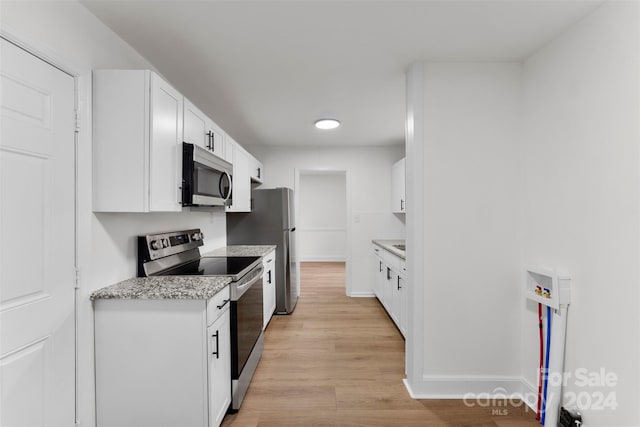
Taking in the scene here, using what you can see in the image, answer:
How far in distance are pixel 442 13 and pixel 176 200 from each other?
6.08 ft

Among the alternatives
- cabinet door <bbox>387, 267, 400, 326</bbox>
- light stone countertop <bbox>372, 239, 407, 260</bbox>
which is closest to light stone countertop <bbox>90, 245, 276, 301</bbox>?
light stone countertop <bbox>372, 239, 407, 260</bbox>

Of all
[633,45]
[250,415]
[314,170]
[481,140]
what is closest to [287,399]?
[250,415]

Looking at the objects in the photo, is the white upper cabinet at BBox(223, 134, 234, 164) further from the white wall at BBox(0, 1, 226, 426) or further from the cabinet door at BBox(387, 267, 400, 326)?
the cabinet door at BBox(387, 267, 400, 326)

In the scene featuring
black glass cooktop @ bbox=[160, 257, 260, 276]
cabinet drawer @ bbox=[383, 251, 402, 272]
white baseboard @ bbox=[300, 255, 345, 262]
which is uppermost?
black glass cooktop @ bbox=[160, 257, 260, 276]

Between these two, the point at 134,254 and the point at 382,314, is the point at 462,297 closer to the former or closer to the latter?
the point at 382,314

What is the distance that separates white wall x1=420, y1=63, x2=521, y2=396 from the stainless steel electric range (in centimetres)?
128

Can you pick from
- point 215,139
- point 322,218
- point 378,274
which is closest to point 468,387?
point 378,274

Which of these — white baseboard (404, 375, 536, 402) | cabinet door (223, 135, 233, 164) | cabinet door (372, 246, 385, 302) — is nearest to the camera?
white baseboard (404, 375, 536, 402)

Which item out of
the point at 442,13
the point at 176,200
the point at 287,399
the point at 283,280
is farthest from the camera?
the point at 283,280

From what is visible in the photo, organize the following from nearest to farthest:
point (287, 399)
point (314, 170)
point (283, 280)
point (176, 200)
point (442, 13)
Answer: point (442, 13), point (176, 200), point (287, 399), point (283, 280), point (314, 170)

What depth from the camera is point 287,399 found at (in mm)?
2221

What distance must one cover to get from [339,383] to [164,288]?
4.93 feet

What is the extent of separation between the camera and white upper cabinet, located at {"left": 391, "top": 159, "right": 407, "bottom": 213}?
4.23 m

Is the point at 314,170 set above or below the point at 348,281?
above
